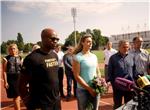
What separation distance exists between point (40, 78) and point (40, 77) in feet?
0.05

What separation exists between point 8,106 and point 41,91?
7.73 m

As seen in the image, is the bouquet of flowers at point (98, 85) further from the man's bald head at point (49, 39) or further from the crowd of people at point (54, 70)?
the man's bald head at point (49, 39)

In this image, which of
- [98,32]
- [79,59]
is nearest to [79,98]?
[79,59]

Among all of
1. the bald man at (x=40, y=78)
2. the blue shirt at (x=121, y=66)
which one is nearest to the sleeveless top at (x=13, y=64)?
the blue shirt at (x=121, y=66)

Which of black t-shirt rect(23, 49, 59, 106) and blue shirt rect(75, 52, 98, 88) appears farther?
blue shirt rect(75, 52, 98, 88)

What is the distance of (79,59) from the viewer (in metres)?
6.05

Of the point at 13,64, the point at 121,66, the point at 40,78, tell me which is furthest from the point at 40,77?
the point at 13,64

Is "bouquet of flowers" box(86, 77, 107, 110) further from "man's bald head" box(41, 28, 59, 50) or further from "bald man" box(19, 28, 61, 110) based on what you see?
"man's bald head" box(41, 28, 59, 50)

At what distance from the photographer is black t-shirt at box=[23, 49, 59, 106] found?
183 inches

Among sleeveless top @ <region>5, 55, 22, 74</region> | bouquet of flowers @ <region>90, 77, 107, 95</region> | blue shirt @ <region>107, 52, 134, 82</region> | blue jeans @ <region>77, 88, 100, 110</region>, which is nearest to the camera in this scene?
bouquet of flowers @ <region>90, 77, 107, 95</region>

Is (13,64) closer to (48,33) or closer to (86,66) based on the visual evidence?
(86,66)

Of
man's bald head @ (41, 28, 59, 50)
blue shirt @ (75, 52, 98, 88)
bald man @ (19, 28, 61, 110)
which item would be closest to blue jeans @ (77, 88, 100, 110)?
blue shirt @ (75, 52, 98, 88)

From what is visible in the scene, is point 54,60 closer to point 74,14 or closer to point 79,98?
point 79,98

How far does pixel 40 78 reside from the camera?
4.70 metres
